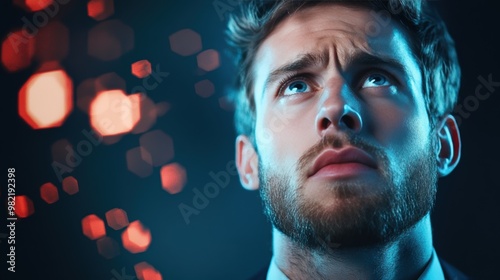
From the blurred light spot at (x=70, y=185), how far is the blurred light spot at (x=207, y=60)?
0.52m

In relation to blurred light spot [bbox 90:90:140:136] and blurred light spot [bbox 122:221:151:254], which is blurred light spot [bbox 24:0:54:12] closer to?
blurred light spot [bbox 90:90:140:136]

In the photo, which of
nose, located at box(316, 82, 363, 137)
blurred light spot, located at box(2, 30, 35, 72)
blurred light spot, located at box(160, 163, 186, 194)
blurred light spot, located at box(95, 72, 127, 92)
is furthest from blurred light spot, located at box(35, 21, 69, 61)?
nose, located at box(316, 82, 363, 137)

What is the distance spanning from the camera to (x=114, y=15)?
5.12 ft

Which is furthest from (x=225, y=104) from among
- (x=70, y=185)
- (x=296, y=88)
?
(x=70, y=185)

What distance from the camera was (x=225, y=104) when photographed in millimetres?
1595

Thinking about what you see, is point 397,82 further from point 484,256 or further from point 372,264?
point 484,256

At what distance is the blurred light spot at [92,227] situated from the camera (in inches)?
57.0

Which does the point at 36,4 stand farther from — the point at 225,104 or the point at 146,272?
the point at 146,272

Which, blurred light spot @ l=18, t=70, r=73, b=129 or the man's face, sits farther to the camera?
blurred light spot @ l=18, t=70, r=73, b=129

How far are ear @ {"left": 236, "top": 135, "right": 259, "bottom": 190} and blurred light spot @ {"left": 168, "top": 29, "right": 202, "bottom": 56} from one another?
318mm

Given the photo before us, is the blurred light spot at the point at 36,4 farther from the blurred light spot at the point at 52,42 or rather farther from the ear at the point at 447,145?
the ear at the point at 447,145

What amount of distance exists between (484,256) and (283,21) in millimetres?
972

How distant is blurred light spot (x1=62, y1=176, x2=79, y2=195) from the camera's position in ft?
4.77

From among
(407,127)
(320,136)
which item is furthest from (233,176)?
(407,127)
